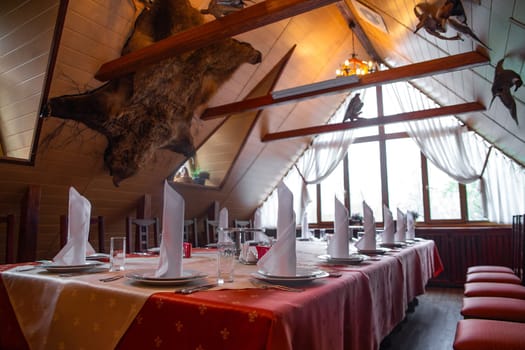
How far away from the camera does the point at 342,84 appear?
3855 mm

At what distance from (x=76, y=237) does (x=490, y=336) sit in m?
1.75

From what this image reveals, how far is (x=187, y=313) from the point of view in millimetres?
906

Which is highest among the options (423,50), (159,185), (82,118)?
(423,50)

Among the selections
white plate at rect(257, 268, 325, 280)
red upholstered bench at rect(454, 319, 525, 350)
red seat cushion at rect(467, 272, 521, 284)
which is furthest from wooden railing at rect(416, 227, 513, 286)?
white plate at rect(257, 268, 325, 280)

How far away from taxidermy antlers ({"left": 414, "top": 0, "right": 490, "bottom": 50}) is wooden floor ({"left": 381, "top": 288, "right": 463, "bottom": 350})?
2198 mm

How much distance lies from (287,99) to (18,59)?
2.64m

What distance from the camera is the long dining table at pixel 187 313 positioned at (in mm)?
847

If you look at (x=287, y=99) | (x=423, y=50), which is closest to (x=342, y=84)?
(x=287, y=99)

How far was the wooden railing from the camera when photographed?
4723 millimetres

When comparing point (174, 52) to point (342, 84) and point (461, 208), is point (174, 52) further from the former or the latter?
point (461, 208)

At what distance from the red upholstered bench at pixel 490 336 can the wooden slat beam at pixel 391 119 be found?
3308 millimetres

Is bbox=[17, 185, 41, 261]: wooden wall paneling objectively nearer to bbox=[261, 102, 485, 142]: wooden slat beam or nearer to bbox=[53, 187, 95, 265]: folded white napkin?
bbox=[53, 187, 95, 265]: folded white napkin

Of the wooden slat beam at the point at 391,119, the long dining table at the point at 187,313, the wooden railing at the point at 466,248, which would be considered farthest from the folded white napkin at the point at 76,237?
the wooden railing at the point at 466,248

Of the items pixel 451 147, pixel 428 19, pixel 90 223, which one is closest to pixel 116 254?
pixel 90 223
